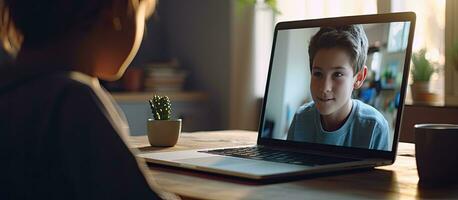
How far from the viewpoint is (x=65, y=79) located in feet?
2.46

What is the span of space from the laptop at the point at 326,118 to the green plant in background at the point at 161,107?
7.9 inches

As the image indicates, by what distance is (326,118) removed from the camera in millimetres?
1454

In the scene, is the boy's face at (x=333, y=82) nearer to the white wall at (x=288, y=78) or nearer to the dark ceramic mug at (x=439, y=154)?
the white wall at (x=288, y=78)

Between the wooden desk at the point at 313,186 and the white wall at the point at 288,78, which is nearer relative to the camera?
the wooden desk at the point at 313,186

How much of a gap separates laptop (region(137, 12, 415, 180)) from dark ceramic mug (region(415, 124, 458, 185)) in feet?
0.52

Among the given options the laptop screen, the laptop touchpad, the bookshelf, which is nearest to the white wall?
the laptop screen

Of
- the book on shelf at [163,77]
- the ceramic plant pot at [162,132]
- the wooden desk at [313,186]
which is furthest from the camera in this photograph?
the book on shelf at [163,77]

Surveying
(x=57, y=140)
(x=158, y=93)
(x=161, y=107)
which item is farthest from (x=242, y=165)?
(x=158, y=93)

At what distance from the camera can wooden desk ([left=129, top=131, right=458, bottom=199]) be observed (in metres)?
1.08

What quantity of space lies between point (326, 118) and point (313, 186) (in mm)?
326

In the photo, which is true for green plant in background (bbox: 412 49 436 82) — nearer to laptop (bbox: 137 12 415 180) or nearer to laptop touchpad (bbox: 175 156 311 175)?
laptop (bbox: 137 12 415 180)

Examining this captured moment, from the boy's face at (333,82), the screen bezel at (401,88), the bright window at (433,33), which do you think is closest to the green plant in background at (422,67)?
the bright window at (433,33)

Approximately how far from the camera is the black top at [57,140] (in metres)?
0.73

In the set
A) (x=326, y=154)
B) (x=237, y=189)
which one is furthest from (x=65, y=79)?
(x=326, y=154)
